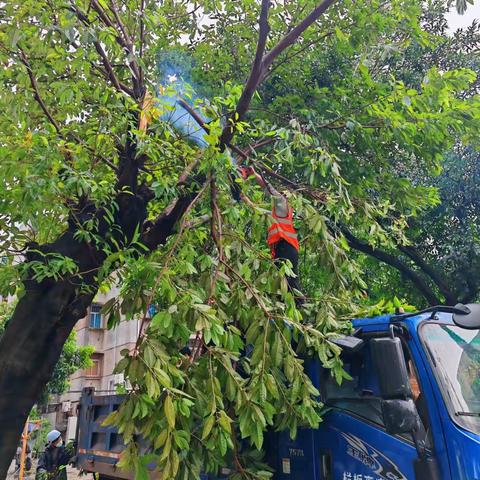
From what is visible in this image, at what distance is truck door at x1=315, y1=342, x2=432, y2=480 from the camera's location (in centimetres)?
294

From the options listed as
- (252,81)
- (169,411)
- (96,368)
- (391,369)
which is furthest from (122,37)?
(96,368)

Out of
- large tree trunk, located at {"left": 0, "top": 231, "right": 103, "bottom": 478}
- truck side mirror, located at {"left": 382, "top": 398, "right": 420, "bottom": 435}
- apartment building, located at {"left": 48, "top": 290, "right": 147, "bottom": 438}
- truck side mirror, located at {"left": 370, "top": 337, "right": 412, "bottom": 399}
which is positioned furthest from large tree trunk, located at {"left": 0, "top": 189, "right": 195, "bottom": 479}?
apartment building, located at {"left": 48, "top": 290, "right": 147, "bottom": 438}

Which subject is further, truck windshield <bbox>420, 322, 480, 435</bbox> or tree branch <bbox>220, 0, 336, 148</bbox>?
tree branch <bbox>220, 0, 336, 148</bbox>

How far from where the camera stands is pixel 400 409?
2.63 m

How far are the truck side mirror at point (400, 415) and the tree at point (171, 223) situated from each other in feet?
1.86

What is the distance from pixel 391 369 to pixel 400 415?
9.5 inches

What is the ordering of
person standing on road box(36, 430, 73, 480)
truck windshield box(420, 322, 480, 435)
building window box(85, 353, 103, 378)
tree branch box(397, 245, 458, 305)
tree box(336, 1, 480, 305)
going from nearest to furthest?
truck windshield box(420, 322, 480, 435)
tree box(336, 1, 480, 305)
person standing on road box(36, 430, 73, 480)
tree branch box(397, 245, 458, 305)
building window box(85, 353, 103, 378)

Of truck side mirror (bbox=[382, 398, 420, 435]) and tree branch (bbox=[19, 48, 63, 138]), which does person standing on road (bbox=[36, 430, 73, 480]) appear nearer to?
tree branch (bbox=[19, 48, 63, 138])

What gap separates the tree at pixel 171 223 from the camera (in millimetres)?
3014

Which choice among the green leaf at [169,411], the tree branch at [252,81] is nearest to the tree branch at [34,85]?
the tree branch at [252,81]

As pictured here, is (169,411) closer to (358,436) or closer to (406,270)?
(358,436)

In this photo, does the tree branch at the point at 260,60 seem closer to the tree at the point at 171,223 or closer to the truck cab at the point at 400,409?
the tree at the point at 171,223

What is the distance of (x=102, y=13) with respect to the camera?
169 inches

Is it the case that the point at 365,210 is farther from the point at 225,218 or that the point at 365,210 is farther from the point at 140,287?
the point at 140,287
